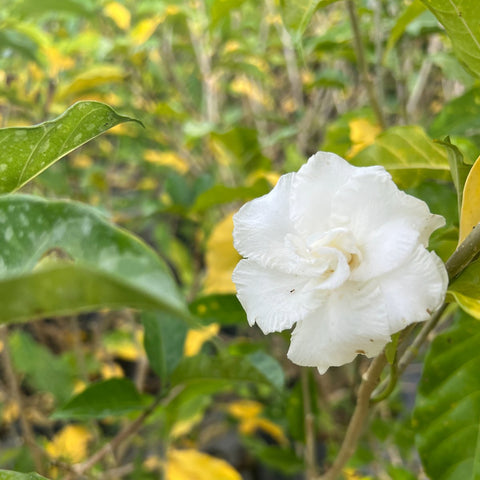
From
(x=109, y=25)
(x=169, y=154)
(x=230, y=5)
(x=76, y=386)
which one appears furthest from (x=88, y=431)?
(x=230, y=5)

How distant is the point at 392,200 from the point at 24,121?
1270 millimetres

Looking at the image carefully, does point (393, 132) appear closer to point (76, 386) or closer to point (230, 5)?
point (230, 5)

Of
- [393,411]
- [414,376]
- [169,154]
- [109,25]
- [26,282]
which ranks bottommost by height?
[414,376]

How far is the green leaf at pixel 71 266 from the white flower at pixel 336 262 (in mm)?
110

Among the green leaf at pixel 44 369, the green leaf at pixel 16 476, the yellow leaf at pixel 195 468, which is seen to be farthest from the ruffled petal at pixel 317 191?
the green leaf at pixel 44 369

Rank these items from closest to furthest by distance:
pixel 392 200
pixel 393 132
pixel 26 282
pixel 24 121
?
pixel 26 282
pixel 392 200
pixel 393 132
pixel 24 121

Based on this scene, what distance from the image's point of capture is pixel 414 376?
1646 millimetres

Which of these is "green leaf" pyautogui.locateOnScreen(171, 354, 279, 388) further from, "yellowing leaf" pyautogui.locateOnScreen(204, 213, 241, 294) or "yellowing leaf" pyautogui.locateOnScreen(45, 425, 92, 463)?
"yellowing leaf" pyautogui.locateOnScreen(45, 425, 92, 463)

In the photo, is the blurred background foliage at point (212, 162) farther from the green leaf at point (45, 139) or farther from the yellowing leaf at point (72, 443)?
the green leaf at point (45, 139)

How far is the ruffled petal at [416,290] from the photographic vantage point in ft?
1.00

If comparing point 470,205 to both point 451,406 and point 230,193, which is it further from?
point 230,193

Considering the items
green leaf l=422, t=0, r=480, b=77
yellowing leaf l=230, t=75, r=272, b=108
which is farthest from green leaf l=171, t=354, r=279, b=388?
yellowing leaf l=230, t=75, r=272, b=108

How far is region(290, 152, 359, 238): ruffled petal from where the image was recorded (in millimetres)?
348

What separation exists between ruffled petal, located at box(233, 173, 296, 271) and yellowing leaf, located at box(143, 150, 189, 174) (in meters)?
0.98
